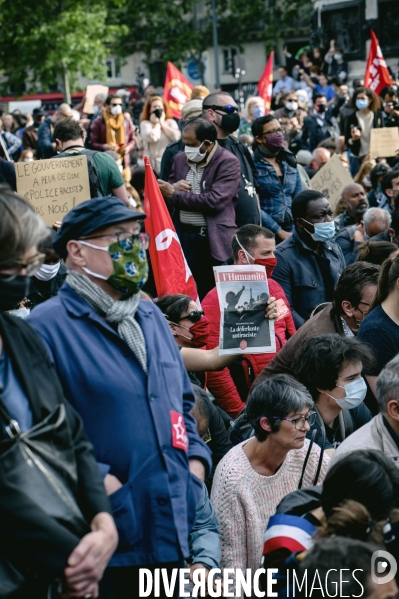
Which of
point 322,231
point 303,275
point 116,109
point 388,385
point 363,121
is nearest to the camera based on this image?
point 388,385

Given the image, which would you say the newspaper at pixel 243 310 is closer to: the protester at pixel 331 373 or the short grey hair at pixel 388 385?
the protester at pixel 331 373

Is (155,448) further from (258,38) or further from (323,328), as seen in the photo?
(258,38)

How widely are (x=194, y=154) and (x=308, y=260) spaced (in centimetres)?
149

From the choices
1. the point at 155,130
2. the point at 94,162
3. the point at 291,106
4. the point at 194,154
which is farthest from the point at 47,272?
the point at 291,106

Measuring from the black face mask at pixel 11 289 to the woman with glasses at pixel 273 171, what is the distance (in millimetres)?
6246

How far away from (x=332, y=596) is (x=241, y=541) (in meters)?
1.74

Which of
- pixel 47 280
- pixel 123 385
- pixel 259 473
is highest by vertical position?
pixel 123 385

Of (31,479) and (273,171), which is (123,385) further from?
(273,171)

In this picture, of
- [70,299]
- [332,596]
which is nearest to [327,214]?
[70,299]

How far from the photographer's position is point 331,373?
5098 mm

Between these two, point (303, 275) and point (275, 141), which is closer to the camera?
point (303, 275)

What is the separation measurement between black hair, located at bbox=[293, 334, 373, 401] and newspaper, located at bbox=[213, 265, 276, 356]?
286 mm

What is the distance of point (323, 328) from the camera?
571 cm

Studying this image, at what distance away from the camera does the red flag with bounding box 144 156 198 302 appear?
7.09 meters
